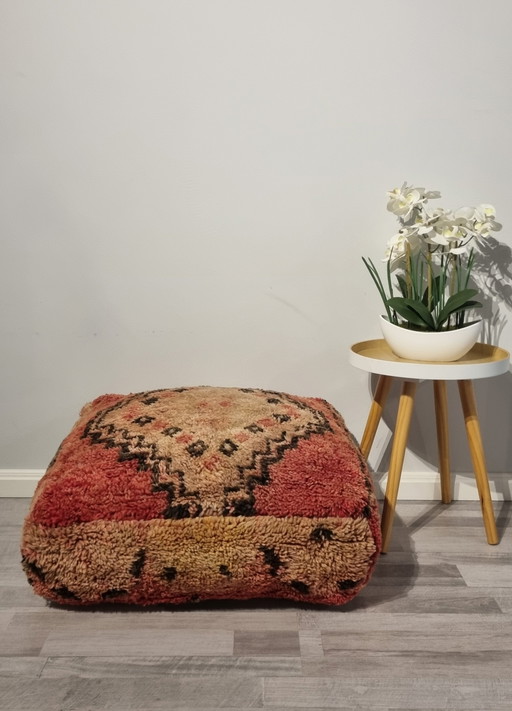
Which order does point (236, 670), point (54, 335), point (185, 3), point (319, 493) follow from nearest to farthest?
point (236, 670)
point (319, 493)
point (185, 3)
point (54, 335)

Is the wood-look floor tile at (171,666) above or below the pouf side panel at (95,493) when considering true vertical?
below

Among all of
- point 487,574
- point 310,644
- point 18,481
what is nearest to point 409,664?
point 310,644

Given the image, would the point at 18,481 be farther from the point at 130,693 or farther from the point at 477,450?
the point at 477,450

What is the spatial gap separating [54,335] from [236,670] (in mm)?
1050

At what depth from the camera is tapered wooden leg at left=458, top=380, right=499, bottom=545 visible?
5.45 feet

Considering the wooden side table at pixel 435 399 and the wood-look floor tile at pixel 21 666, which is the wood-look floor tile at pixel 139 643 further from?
the wooden side table at pixel 435 399

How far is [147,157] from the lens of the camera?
5.85 feet

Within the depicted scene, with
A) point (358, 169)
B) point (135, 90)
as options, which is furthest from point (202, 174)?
point (358, 169)

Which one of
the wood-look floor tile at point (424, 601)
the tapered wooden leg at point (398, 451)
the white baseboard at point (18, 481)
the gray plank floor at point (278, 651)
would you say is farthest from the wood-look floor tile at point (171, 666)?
the white baseboard at point (18, 481)

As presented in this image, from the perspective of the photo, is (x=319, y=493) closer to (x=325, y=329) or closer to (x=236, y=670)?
(x=236, y=670)

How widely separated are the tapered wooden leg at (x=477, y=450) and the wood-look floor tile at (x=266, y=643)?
25.0 inches

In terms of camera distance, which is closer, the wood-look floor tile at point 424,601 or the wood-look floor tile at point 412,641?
the wood-look floor tile at point 412,641

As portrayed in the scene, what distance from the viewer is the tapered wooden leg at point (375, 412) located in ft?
5.83

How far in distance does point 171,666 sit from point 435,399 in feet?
3.26
